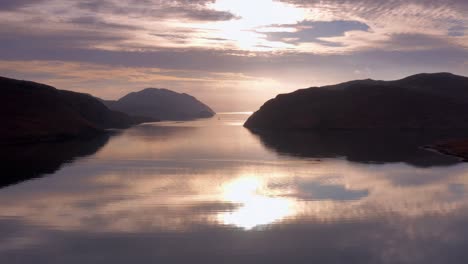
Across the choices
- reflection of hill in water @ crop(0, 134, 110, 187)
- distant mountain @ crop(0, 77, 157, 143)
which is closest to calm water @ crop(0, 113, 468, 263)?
reflection of hill in water @ crop(0, 134, 110, 187)

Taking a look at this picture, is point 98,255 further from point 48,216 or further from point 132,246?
point 48,216

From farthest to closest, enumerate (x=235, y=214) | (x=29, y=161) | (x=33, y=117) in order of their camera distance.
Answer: (x=33, y=117)
(x=29, y=161)
(x=235, y=214)

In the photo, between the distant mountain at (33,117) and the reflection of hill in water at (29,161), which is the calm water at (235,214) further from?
the distant mountain at (33,117)

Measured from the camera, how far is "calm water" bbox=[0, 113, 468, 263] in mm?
27641

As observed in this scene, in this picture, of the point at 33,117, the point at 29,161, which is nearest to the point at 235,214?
the point at 29,161

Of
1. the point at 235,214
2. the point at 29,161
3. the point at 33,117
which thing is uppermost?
the point at 33,117

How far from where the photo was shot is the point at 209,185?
5409 centimetres

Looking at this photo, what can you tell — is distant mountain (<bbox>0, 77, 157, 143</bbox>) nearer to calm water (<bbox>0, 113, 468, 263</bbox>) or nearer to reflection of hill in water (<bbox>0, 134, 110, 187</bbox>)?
reflection of hill in water (<bbox>0, 134, 110, 187</bbox>)

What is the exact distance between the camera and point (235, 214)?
38062 millimetres

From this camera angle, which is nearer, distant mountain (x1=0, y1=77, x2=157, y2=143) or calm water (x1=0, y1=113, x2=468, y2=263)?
calm water (x1=0, y1=113, x2=468, y2=263)

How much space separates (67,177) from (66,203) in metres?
20.0

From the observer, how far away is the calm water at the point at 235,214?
1088 inches

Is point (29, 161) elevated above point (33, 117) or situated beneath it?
situated beneath

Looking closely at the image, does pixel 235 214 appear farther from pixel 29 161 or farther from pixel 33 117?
pixel 33 117
